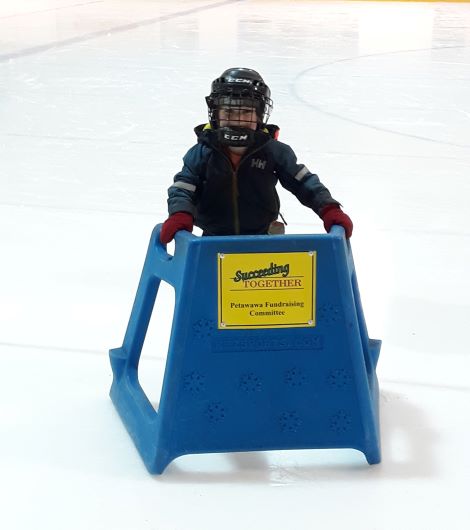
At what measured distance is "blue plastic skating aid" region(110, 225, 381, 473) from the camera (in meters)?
1.61

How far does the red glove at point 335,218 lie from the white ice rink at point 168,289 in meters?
0.39

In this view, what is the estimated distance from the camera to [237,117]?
1.77 metres

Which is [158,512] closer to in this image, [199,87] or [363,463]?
[363,463]

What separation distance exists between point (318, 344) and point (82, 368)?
62cm

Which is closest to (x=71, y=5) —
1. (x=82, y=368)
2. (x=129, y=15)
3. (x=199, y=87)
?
(x=129, y=15)

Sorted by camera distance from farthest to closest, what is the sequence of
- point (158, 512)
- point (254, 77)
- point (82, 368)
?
point (82, 368), point (254, 77), point (158, 512)

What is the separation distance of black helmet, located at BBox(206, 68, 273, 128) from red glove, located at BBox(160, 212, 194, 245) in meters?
0.20

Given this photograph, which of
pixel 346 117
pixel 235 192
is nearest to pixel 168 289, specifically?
pixel 235 192

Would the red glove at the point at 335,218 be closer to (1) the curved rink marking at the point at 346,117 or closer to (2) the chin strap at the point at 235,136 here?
(2) the chin strap at the point at 235,136

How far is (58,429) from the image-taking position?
1.79 m

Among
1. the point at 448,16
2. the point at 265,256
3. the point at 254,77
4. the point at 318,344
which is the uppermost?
the point at 254,77

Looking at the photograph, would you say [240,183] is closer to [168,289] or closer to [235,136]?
[235,136]

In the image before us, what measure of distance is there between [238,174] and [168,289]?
0.75 m

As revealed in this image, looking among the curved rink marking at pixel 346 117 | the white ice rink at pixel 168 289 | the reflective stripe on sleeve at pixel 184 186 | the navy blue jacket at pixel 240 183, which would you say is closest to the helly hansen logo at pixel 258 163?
the navy blue jacket at pixel 240 183
